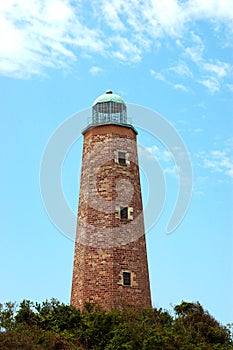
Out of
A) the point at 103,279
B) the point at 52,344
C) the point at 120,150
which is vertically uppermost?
the point at 120,150

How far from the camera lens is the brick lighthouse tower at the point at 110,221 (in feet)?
88.7

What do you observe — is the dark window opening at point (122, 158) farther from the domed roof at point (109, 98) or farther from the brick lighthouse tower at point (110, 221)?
the domed roof at point (109, 98)

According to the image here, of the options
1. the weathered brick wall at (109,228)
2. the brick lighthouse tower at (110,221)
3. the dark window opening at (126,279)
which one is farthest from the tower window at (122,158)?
the dark window opening at (126,279)

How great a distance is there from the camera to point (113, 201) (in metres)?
28.3

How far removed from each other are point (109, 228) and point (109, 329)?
19.0 feet

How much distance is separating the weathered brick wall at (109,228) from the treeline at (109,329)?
117cm

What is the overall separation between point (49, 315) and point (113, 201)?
641cm

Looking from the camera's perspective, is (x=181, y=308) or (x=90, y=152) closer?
(x=181, y=308)

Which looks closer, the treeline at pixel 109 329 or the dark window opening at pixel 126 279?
the treeline at pixel 109 329

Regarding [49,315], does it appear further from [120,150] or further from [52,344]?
[120,150]

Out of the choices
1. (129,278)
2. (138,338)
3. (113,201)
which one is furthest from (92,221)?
(138,338)

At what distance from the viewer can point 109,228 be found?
2781 cm

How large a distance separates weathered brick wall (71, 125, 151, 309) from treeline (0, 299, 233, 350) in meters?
1.17

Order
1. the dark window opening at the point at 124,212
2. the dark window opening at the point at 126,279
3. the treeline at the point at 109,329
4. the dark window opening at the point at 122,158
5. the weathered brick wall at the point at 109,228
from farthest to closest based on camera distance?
the dark window opening at the point at 122,158 < the dark window opening at the point at 124,212 < the dark window opening at the point at 126,279 < the weathered brick wall at the point at 109,228 < the treeline at the point at 109,329
